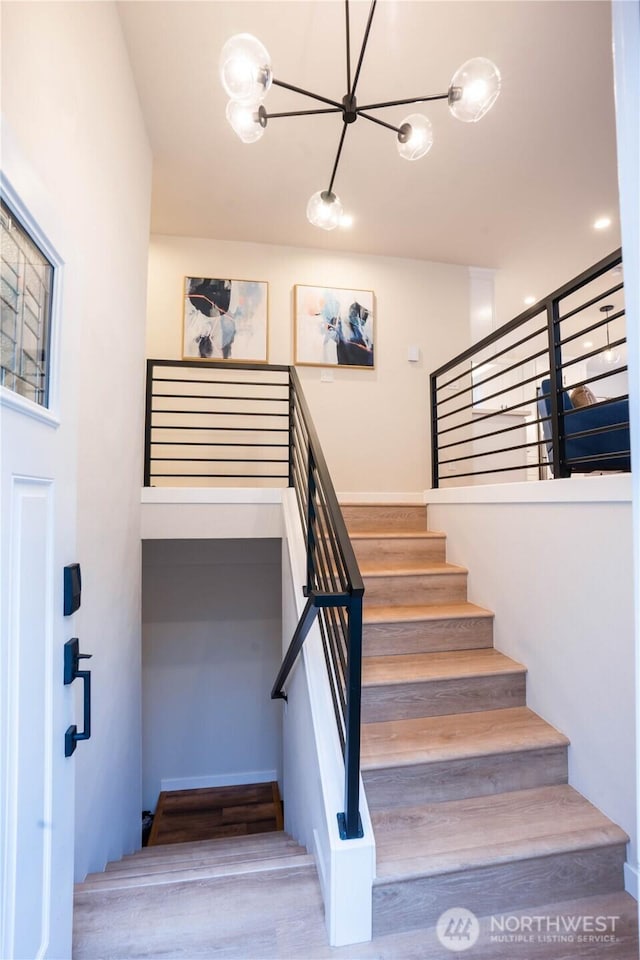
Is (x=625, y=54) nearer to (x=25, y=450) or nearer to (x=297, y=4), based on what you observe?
(x=25, y=450)

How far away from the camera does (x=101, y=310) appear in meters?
1.95

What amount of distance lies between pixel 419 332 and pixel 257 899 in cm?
433

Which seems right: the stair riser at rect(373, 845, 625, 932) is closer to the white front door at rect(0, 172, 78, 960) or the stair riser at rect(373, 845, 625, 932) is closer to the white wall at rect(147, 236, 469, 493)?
the white front door at rect(0, 172, 78, 960)

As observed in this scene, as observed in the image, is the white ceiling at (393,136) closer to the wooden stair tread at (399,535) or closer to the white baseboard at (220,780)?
the wooden stair tread at (399,535)

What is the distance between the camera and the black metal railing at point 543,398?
203cm

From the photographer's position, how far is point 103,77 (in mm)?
1945

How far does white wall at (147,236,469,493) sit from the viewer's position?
3.96 m

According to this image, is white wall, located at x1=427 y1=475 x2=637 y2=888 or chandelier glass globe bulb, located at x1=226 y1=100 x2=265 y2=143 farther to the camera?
chandelier glass globe bulb, located at x1=226 y1=100 x2=265 y2=143

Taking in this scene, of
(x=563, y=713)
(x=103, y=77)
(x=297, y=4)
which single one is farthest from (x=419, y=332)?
(x=563, y=713)

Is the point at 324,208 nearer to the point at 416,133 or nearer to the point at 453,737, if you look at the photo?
the point at 416,133

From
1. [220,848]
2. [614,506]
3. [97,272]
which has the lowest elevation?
[220,848]

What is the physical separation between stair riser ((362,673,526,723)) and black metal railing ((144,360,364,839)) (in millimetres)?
322

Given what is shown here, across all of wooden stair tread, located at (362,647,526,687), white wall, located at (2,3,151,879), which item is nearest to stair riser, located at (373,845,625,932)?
wooden stair tread, located at (362,647,526,687)

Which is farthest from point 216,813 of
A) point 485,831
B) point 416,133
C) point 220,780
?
point 416,133
